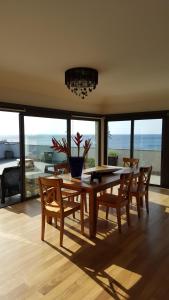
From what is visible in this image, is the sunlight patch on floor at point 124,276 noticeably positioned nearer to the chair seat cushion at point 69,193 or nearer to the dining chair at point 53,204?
the dining chair at point 53,204

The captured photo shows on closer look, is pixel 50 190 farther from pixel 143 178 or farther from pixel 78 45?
pixel 78 45

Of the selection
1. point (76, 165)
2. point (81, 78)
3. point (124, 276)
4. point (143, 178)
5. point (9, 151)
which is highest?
point (81, 78)

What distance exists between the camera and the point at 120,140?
6750 mm

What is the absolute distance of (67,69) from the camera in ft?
12.2

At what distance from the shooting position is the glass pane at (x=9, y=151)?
14.2 feet

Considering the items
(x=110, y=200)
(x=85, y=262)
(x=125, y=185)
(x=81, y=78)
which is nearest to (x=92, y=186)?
(x=110, y=200)

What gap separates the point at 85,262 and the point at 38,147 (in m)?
3.01

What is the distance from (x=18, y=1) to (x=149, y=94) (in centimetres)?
464

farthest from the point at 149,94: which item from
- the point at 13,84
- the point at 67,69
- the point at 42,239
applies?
the point at 42,239

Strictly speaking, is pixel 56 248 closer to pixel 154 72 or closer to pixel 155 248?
pixel 155 248

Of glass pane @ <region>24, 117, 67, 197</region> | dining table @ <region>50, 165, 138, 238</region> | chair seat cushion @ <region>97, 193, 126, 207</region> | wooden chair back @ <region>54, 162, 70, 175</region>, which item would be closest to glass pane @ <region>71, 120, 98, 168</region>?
glass pane @ <region>24, 117, 67, 197</region>

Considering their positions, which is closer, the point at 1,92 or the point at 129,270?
the point at 129,270

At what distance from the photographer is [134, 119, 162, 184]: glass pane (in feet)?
19.7

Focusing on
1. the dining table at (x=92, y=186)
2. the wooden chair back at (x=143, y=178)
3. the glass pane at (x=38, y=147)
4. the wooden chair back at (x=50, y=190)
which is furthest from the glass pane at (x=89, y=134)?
the wooden chair back at (x=50, y=190)
